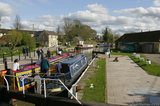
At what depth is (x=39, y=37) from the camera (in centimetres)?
6694

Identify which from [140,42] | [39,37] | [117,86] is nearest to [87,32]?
[39,37]

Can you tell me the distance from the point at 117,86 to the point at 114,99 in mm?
1974

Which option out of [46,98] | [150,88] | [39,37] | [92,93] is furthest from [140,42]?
[39,37]

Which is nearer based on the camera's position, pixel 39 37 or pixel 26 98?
pixel 26 98

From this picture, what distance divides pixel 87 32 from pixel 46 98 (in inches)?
3174

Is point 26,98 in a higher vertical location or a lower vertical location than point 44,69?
lower

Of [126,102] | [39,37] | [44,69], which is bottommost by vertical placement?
[126,102]

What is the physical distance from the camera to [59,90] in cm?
673

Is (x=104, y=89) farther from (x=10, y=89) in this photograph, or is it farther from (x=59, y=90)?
(x=10, y=89)

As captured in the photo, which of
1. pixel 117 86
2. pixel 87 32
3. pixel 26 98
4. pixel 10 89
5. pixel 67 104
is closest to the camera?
pixel 67 104

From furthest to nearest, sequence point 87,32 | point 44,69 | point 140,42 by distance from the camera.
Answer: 1. point 87,32
2. point 140,42
3. point 44,69

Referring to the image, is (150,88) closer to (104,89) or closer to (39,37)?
(104,89)

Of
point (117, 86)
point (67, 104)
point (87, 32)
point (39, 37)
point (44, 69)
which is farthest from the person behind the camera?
point (87, 32)

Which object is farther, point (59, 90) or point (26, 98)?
point (59, 90)
